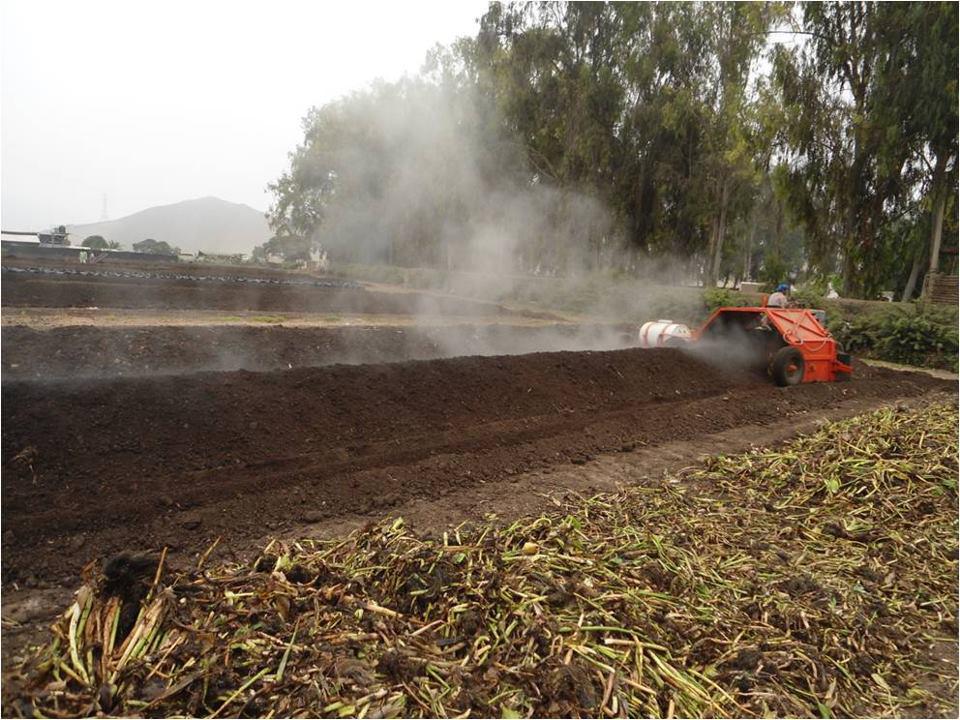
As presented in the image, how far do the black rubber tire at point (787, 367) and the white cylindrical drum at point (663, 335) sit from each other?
5.46 ft

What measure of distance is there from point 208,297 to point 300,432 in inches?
504

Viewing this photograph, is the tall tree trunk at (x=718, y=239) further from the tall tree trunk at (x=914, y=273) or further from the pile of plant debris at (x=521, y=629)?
the pile of plant debris at (x=521, y=629)

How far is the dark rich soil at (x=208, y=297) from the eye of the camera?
15031 millimetres

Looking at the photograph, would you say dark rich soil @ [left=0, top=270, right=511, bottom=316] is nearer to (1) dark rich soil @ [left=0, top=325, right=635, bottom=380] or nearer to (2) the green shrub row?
(1) dark rich soil @ [left=0, top=325, right=635, bottom=380]

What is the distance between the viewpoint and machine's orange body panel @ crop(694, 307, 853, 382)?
1010 centimetres

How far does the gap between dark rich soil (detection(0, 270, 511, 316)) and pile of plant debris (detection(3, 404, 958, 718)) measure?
537 inches

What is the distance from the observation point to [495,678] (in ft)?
8.41

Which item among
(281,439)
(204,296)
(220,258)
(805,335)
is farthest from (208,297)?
(220,258)

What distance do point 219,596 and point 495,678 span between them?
1.25 metres

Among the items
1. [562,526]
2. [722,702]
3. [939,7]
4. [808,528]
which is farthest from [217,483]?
[939,7]

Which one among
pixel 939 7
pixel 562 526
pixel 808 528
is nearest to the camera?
pixel 562 526

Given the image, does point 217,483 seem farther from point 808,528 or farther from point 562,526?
point 808,528

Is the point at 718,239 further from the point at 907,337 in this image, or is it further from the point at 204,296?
the point at 204,296

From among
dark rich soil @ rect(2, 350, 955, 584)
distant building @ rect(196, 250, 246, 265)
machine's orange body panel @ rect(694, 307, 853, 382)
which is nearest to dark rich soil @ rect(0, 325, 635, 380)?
machine's orange body panel @ rect(694, 307, 853, 382)
